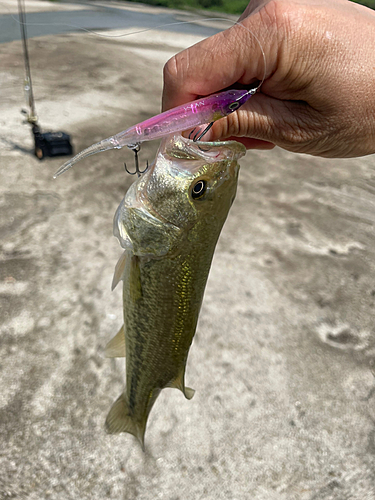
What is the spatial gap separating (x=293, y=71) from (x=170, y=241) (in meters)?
0.84

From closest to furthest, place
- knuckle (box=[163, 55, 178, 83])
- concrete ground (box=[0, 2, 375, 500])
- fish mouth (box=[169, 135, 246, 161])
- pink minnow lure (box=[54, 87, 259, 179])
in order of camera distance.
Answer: pink minnow lure (box=[54, 87, 259, 179])
fish mouth (box=[169, 135, 246, 161])
knuckle (box=[163, 55, 178, 83])
concrete ground (box=[0, 2, 375, 500])

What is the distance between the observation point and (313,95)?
1646 millimetres

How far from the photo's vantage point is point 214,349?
3.56 meters

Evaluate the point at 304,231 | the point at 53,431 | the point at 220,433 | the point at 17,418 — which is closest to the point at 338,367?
the point at 220,433

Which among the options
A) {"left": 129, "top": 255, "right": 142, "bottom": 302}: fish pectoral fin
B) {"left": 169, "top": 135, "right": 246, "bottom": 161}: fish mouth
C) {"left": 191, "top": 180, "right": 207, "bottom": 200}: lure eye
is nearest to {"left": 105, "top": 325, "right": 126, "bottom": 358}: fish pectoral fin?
{"left": 129, "top": 255, "right": 142, "bottom": 302}: fish pectoral fin

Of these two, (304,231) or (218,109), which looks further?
(304,231)

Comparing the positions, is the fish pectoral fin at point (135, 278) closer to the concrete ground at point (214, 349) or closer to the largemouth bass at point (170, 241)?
the largemouth bass at point (170, 241)

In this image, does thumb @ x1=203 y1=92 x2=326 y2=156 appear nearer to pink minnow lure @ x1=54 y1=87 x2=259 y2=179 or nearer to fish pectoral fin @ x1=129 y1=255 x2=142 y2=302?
pink minnow lure @ x1=54 y1=87 x2=259 y2=179

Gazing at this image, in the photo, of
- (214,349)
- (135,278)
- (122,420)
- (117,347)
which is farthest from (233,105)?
(214,349)

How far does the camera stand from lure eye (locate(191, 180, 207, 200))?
145cm

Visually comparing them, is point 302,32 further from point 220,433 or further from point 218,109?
point 220,433

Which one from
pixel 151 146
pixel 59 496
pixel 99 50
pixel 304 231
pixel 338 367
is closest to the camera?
pixel 59 496

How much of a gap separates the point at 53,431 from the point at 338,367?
2.53 m

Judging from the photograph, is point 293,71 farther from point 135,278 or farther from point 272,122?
point 135,278
